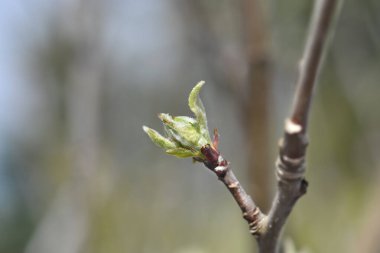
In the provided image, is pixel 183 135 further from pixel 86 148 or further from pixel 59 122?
pixel 59 122

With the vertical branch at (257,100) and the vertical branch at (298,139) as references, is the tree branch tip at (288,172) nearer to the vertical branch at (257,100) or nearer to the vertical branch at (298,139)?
the vertical branch at (298,139)

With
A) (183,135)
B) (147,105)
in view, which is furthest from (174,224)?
(183,135)

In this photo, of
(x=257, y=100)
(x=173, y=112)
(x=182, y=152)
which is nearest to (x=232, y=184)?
(x=182, y=152)

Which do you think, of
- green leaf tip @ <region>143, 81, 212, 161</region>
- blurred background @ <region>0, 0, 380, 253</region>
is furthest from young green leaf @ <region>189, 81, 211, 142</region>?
blurred background @ <region>0, 0, 380, 253</region>

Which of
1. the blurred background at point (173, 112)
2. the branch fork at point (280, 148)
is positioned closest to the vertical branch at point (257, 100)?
the blurred background at point (173, 112)

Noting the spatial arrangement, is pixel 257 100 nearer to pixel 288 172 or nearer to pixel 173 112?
pixel 288 172

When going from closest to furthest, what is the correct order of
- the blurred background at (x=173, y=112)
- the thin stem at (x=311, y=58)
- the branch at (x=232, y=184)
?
the thin stem at (x=311, y=58) → the branch at (x=232, y=184) → the blurred background at (x=173, y=112)

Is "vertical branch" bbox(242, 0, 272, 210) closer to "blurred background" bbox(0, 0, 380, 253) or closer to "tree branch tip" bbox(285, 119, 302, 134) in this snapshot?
"blurred background" bbox(0, 0, 380, 253)
